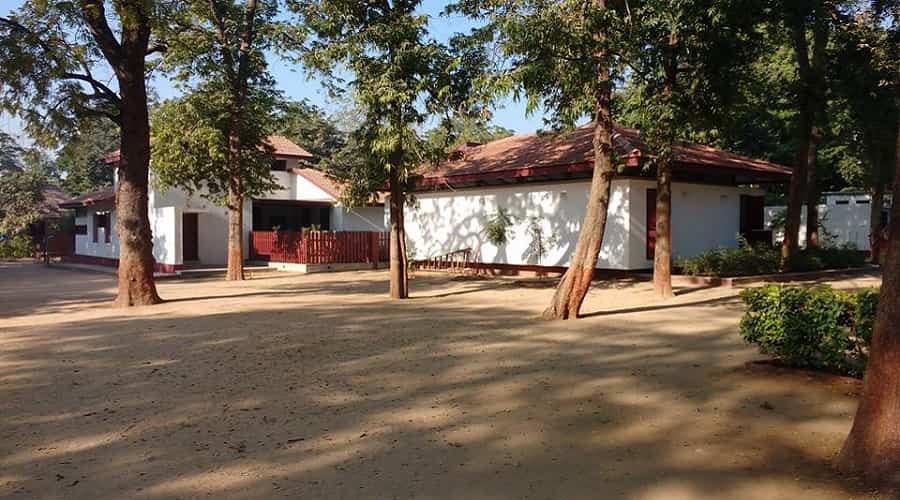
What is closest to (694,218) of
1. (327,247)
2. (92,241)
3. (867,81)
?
(867,81)

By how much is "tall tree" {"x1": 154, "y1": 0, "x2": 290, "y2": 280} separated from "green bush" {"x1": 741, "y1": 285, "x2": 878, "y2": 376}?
14.9m

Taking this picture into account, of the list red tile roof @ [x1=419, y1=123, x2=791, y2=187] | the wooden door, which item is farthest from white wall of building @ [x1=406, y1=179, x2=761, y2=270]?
the wooden door

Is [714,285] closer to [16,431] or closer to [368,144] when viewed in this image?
[368,144]

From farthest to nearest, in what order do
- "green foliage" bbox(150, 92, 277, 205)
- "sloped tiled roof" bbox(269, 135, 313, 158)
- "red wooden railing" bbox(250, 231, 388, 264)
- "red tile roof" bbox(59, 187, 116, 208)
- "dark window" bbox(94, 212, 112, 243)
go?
"sloped tiled roof" bbox(269, 135, 313, 158), "dark window" bbox(94, 212, 112, 243), "red tile roof" bbox(59, 187, 116, 208), "red wooden railing" bbox(250, 231, 388, 264), "green foliage" bbox(150, 92, 277, 205)

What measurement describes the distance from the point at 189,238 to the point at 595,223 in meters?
20.7

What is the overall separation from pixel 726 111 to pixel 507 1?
189 inches

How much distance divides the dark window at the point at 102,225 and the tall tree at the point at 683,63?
968 inches

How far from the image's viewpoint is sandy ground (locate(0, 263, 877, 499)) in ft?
14.0

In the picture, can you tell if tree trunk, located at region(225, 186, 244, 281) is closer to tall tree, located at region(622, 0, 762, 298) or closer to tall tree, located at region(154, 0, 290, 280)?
tall tree, located at region(154, 0, 290, 280)

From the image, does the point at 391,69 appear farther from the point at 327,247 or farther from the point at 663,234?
the point at 327,247

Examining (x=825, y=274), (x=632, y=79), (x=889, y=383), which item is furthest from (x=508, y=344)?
(x=825, y=274)

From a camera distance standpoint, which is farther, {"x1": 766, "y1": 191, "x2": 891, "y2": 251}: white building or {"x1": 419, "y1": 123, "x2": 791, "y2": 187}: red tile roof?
{"x1": 766, "y1": 191, "x2": 891, "y2": 251}: white building

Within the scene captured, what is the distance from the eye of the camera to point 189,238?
26766 millimetres

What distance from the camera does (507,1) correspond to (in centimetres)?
1052
